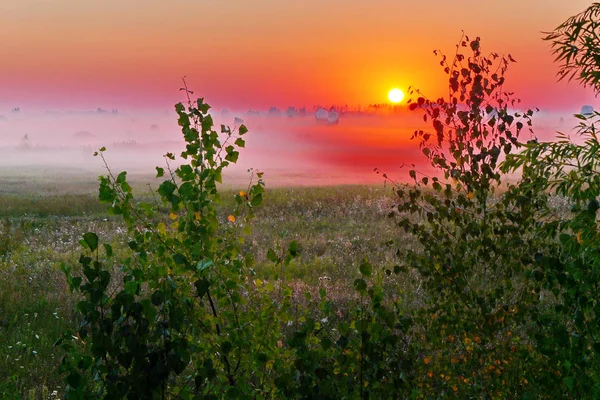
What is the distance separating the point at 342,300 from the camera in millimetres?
11508

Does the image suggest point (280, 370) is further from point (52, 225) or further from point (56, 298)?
point (52, 225)

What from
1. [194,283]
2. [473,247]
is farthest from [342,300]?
[194,283]

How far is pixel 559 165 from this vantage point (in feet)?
26.0

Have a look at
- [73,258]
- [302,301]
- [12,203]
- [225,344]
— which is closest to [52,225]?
[73,258]

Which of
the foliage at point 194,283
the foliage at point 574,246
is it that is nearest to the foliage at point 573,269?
the foliage at point 574,246

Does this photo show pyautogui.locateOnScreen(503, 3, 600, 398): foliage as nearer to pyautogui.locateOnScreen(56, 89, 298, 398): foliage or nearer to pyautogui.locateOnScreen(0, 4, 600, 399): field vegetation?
pyautogui.locateOnScreen(0, 4, 600, 399): field vegetation

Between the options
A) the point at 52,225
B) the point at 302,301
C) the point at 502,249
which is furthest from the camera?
the point at 52,225

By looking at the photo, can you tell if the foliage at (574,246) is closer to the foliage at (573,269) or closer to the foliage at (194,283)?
the foliage at (573,269)

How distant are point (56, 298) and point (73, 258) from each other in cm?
419

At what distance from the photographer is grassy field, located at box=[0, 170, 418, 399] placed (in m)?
8.83

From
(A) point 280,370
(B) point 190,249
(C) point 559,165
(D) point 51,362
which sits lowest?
(D) point 51,362

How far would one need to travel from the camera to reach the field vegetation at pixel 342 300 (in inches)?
159

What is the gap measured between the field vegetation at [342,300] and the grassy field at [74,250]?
76 millimetres

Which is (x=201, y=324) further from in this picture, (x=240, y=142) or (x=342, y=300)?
(x=342, y=300)
